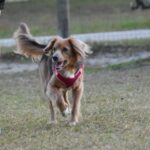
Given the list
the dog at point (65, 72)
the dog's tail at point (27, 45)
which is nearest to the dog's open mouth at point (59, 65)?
the dog at point (65, 72)

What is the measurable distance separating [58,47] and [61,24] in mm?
7566

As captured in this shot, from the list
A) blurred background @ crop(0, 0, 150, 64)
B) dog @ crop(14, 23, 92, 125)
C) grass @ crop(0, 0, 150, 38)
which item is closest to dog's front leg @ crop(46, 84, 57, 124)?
dog @ crop(14, 23, 92, 125)

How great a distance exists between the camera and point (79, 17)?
81.8 feet

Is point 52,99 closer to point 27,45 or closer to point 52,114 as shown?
point 52,114

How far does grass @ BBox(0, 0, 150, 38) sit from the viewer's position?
2197 cm

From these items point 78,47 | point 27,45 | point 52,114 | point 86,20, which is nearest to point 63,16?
point 27,45

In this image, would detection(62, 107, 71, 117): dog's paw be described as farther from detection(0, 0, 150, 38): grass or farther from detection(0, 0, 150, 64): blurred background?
detection(0, 0, 150, 38): grass

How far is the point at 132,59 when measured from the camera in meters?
15.9

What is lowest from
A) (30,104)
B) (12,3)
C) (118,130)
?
(12,3)

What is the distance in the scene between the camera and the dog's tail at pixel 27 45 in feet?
30.8

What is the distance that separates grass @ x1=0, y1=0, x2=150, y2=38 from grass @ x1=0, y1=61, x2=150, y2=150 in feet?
27.7

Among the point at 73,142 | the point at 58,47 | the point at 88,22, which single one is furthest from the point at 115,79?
the point at 88,22

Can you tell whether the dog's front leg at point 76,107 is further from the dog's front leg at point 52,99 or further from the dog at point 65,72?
the dog's front leg at point 52,99

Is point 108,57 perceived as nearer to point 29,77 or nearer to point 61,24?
point 61,24
